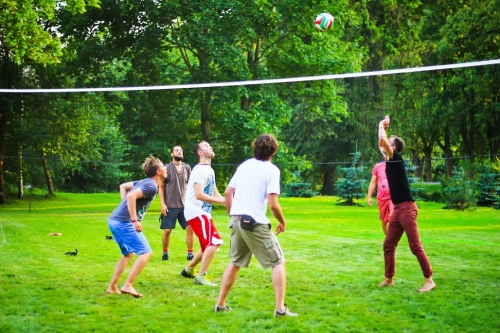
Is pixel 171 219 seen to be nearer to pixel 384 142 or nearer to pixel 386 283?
pixel 386 283

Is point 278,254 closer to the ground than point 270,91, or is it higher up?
closer to the ground

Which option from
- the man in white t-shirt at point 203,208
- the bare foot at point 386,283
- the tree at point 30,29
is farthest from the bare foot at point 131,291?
the tree at point 30,29

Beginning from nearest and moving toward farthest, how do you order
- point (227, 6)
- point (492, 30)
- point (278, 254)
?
point (278, 254), point (227, 6), point (492, 30)

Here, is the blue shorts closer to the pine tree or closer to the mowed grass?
the mowed grass

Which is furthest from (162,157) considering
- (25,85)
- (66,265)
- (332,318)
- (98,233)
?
(332,318)

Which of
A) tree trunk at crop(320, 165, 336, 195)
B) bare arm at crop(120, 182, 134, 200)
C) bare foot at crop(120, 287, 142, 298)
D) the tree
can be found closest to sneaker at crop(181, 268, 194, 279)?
bare foot at crop(120, 287, 142, 298)

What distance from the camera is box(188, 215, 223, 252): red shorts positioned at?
9.15 metres

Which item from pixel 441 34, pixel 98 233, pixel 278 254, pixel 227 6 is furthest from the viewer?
pixel 441 34

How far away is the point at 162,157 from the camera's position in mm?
28609

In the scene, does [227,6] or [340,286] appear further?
[227,6]

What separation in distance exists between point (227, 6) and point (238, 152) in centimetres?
565

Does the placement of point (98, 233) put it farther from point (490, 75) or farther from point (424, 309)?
point (490, 75)

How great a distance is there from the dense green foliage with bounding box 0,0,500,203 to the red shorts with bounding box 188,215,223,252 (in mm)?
15621

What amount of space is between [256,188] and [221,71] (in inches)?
857
